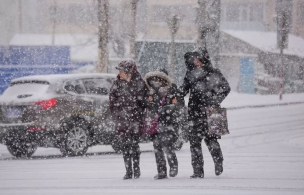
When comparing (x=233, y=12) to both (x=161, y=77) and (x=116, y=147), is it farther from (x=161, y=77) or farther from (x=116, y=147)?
(x=161, y=77)

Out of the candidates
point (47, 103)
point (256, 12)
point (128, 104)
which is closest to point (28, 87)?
point (47, 103)

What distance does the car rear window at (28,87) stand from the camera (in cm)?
1353

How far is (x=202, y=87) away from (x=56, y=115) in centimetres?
452

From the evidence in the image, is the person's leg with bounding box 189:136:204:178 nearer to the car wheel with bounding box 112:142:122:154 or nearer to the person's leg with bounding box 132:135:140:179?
the person's leg with bounding box 132:135:140:179

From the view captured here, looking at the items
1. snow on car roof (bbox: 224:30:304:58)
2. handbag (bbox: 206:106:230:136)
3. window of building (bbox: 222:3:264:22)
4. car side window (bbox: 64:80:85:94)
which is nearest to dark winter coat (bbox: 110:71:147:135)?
handbag (bbox: 206:106:230:136)

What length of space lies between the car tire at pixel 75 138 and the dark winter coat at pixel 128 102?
390 centimetres

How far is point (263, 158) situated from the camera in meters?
12.4

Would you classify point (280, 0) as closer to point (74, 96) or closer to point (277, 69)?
point (277, 69)

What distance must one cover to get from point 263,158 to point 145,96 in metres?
3.52

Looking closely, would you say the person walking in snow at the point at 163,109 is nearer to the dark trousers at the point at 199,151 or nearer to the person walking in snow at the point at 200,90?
the person walking in snow at the point at 200,90

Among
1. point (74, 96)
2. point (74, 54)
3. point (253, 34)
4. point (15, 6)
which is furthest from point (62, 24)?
point (74, 96)

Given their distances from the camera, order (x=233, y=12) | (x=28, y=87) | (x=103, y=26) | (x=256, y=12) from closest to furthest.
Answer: (x=28, y=87) < (x=103, y=26) < (x=233, y=12) < (x=256, y=12)

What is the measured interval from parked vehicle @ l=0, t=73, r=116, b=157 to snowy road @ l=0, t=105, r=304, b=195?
1.15 ft

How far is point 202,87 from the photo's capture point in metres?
9.59
